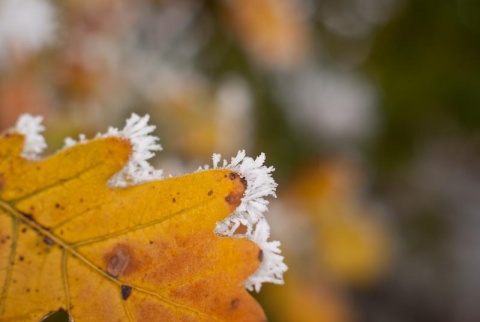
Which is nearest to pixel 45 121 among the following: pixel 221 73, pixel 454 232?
pixel 221 73

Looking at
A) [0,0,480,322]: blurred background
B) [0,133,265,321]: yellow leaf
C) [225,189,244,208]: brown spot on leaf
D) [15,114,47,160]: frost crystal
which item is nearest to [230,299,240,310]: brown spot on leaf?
[0,133,265,321]: yellow leaf

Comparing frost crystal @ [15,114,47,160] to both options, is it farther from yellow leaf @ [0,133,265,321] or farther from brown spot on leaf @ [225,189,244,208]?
brown spot on leaf @ [225,189,244,208]

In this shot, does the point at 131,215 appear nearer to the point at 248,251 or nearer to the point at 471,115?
the point at 248,251

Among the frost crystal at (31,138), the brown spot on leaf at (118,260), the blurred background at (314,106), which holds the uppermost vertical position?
the blurred background at (314,106)

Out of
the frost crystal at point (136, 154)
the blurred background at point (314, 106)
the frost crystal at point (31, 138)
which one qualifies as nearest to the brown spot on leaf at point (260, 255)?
the frost crystal at point (136, 154)

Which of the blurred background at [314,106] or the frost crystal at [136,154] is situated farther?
the blurred background at [314,106]

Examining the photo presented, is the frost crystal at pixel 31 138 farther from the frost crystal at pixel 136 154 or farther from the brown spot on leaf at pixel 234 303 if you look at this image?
the brown spot on leaf at pixel 234 303

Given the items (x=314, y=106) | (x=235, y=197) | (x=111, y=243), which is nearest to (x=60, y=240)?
(x=111, y=243)
